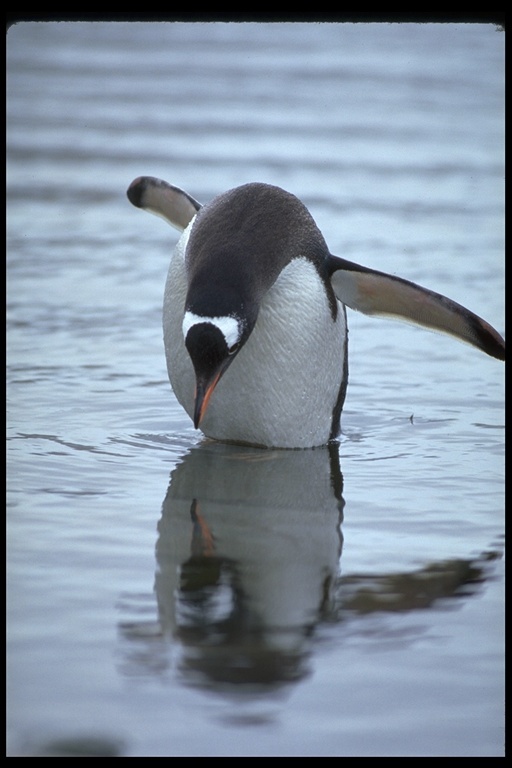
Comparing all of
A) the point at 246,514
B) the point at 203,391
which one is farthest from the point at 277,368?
the point at 246,514

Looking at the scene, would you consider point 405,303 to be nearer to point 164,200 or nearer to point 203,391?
point 203,391

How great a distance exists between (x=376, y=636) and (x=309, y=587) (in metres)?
0.31

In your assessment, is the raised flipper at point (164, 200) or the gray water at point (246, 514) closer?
the gray water at point (246, 514)

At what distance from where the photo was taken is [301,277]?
13.1 feet

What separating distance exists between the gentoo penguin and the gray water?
0.45 ft

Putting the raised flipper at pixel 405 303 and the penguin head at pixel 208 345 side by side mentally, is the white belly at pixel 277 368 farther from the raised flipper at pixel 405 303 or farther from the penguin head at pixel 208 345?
the penguin head at pixel 208 345

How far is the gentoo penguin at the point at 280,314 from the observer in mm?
3814

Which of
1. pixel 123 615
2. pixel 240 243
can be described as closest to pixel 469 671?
pixel 123 615

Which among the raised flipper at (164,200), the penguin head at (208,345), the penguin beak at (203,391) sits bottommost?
the penguin beak at (203,391)

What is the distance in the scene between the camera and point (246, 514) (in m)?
3.46

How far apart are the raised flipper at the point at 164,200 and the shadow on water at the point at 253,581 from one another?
1337 mm

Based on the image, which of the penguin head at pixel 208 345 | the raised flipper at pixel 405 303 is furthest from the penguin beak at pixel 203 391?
the raised flipper at pixel 405 303
